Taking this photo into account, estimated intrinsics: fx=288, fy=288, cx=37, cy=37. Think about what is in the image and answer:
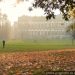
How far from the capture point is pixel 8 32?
5763 inches

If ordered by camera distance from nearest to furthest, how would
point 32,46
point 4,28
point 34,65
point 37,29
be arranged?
point 34,65
point 32,46
point 4,28
point 37,29

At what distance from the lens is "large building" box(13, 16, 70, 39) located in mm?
165875

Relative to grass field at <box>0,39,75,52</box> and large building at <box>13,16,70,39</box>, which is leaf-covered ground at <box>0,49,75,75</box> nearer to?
grass field at <box>0,39,75,52</box>

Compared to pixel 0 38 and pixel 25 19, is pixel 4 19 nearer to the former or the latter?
pixel 0 38

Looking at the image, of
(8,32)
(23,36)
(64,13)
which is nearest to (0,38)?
(8,32)

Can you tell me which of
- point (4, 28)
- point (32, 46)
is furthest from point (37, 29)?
point (32, 46)

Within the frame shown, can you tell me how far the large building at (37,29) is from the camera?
544 ft

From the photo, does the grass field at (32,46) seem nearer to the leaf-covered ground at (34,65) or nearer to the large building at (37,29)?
the leaf-covered ground at (34,65)

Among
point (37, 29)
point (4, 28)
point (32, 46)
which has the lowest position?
point (32, 46)

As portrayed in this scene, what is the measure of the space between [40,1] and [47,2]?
0.50 m

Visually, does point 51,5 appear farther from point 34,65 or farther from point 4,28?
point 4,28

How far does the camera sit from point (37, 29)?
172250 mm

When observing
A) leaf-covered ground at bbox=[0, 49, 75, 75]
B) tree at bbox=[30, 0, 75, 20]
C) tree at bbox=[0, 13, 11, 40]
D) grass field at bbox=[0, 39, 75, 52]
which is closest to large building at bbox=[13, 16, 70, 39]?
tree at bbox=[0, 13, 11, 40]

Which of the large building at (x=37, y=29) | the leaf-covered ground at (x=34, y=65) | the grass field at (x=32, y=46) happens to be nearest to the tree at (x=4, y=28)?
the large building at (x=37, y=29)
